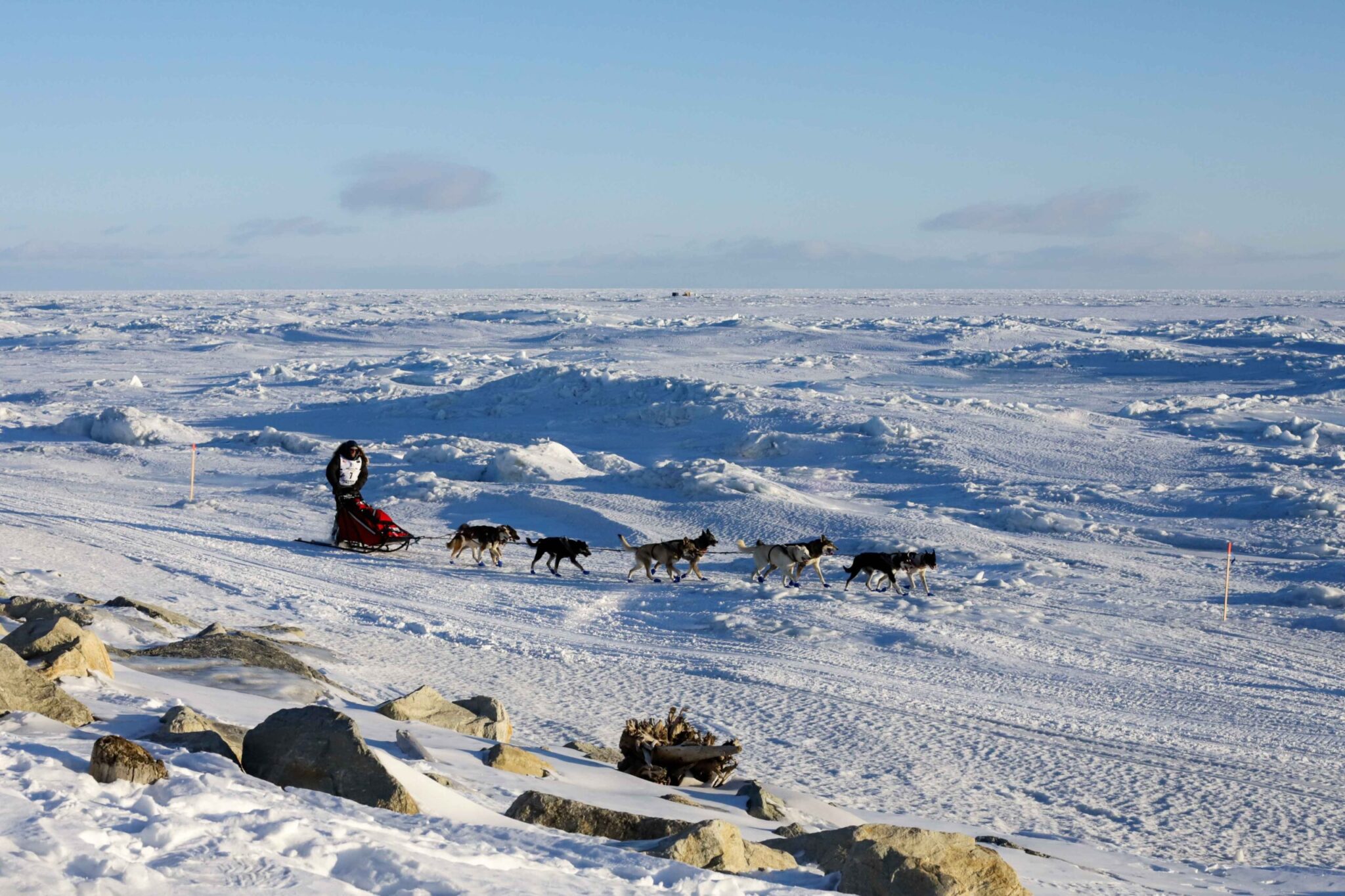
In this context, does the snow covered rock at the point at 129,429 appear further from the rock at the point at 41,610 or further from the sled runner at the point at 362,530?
the rock at the point at 41,610

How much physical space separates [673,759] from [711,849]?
2.04m

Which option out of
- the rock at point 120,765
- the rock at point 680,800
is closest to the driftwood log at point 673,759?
the rock at point 680,800

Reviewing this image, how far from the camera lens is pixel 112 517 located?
14211mm

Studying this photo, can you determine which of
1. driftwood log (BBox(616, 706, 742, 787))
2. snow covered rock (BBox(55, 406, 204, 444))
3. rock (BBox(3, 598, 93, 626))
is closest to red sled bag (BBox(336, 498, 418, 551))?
rock (BBox(3, 598, 93, 626))

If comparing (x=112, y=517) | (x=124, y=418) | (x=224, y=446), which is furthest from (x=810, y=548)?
(x=124, y=418)

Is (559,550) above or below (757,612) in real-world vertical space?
above

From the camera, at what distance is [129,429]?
920 inches

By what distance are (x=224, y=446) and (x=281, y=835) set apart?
21.2 metres

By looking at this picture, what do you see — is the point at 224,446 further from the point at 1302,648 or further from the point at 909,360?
the point at 909,360

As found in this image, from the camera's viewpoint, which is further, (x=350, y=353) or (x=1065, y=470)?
(x=350, y=353)

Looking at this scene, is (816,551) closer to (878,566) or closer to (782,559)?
(782,559)

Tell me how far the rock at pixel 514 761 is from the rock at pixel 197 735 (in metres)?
1.00

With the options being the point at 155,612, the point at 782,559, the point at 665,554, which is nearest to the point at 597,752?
the point at 155,612

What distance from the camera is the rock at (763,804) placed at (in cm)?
524
